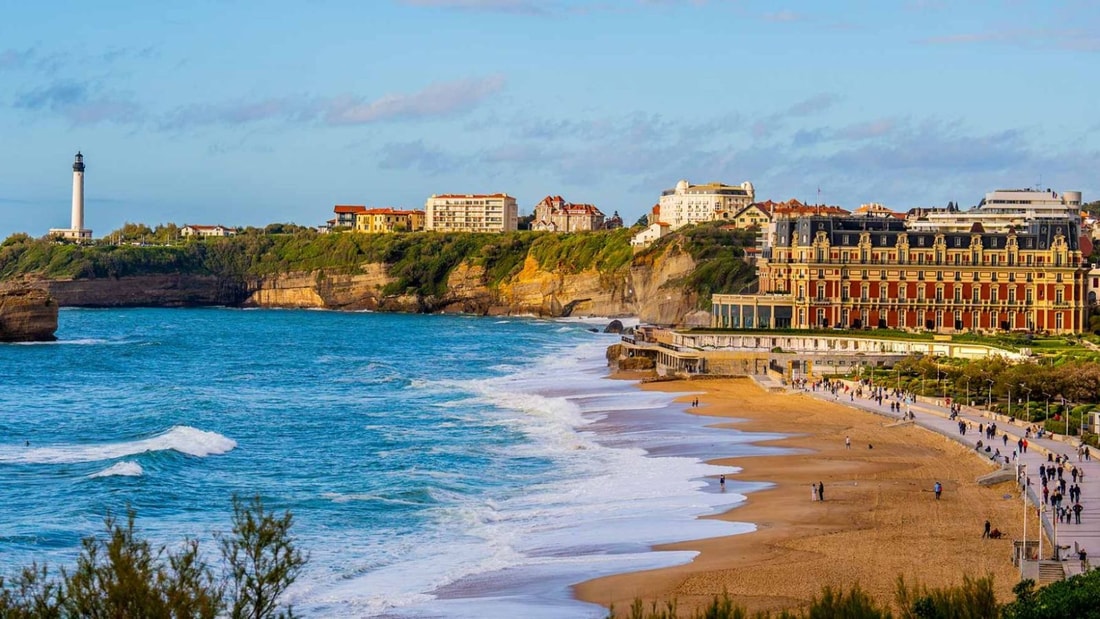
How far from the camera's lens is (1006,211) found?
5802 inches

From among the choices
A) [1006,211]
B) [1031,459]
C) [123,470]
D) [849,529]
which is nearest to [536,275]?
[1006,211]

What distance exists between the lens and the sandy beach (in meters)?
30.3

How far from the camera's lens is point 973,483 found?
42125 mm

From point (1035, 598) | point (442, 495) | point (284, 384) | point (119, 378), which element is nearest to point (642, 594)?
point (1035, 598)

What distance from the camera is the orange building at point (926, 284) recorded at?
300 feet

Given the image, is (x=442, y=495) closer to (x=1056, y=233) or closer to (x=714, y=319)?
(x=714, y=319)

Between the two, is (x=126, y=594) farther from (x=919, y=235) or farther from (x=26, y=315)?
(x=26, y=315)

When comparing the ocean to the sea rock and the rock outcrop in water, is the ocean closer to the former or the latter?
the sea rock

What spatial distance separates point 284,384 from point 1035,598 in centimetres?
6577

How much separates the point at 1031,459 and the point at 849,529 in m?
10.9

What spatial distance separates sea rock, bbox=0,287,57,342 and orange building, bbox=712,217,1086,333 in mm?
53382

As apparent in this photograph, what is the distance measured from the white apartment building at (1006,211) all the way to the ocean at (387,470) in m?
58.9

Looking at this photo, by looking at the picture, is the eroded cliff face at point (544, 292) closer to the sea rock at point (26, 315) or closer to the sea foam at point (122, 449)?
the sea rock at point (26, 315)

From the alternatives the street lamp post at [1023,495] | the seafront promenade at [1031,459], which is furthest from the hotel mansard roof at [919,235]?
the street lamp post at [1023,495]
